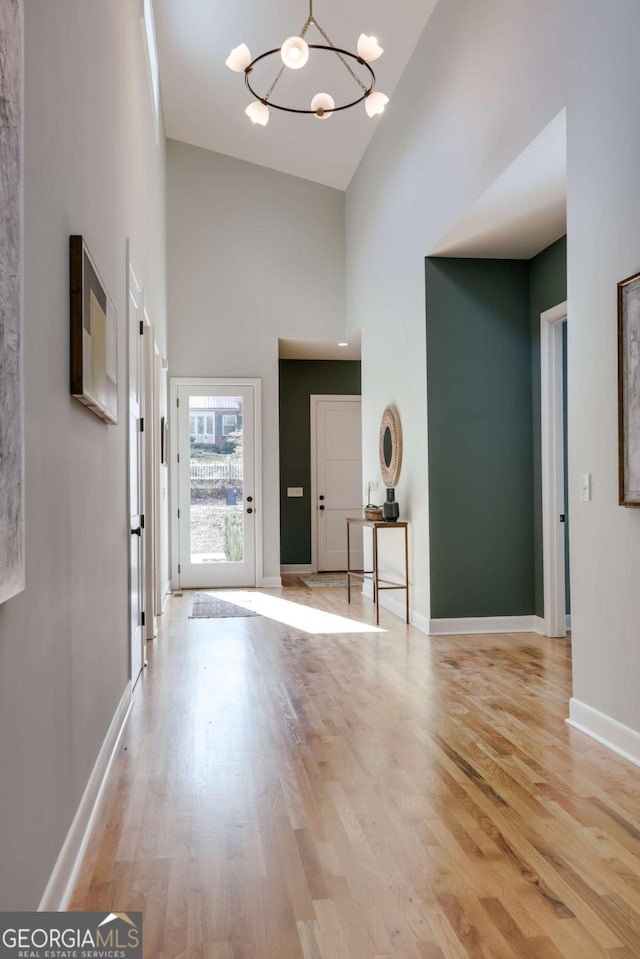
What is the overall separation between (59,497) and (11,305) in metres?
0.82

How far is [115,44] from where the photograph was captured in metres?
3.68

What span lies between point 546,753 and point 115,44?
3.74 metres

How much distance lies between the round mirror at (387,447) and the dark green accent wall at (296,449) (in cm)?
313

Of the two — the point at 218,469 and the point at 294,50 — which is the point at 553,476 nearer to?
the point at 294,50

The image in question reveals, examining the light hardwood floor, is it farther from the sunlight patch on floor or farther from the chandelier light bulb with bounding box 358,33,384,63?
the chandelier light bulb with bounding box 358,33,384,63

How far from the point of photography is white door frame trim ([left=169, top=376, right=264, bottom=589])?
825 centimetres

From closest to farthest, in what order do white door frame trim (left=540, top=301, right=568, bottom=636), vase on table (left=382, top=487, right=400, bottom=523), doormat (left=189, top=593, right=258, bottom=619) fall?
white door frame trim (left=540, top=301, right=568, bottom=636), vase on table (left=382, top=487, right=400, bottom=523), doormat (left=189, top=593, right=258, bottom=619)

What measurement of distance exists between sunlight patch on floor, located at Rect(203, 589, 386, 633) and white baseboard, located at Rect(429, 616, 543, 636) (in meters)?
0.46

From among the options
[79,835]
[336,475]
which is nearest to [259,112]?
[79,835]

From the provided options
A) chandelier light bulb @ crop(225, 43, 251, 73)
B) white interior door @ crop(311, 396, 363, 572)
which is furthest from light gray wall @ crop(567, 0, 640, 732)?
white interior door @ crop(311, 396, 363, 572)

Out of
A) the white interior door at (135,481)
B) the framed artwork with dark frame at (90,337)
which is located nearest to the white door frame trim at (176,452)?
the white interior door at (135,481)

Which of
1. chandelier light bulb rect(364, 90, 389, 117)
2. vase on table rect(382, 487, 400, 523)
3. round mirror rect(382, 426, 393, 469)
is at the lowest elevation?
vase on table rect(382, 487, 400, 523)

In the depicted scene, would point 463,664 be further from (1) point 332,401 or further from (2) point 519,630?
(1) point 332,401

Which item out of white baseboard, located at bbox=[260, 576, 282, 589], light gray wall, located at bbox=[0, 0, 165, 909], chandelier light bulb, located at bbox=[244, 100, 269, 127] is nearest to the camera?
light gray wall, located at bbox=[0, 0, 165, 909]
